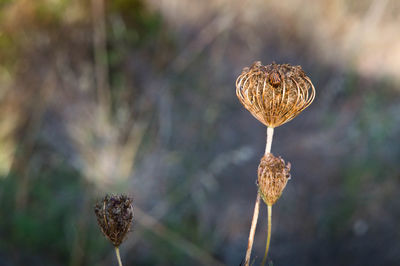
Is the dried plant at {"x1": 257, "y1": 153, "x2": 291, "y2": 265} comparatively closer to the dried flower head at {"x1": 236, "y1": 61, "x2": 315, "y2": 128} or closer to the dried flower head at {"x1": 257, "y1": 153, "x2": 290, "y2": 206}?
the dried flower head at {"x1": 257, "y1": 153, "x2": 290, "y2": 206}

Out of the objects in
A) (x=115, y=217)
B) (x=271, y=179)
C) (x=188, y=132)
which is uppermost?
(x=188, y=132)

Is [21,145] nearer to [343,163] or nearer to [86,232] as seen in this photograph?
[86,232]

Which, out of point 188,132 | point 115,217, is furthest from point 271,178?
→ point 188,132

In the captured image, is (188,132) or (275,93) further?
(188,132)

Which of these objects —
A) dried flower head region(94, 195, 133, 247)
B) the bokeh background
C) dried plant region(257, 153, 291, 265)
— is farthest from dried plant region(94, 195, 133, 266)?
the bokeh background

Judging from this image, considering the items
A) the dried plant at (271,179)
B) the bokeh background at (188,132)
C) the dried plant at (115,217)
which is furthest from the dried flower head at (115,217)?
the bokeh background at (188,132)

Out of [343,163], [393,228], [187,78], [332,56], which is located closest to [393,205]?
[393,228]

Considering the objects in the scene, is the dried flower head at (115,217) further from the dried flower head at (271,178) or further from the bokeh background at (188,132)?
the bokeh background at (188,132)

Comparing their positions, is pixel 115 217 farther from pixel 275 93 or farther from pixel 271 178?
pixel 275 93
